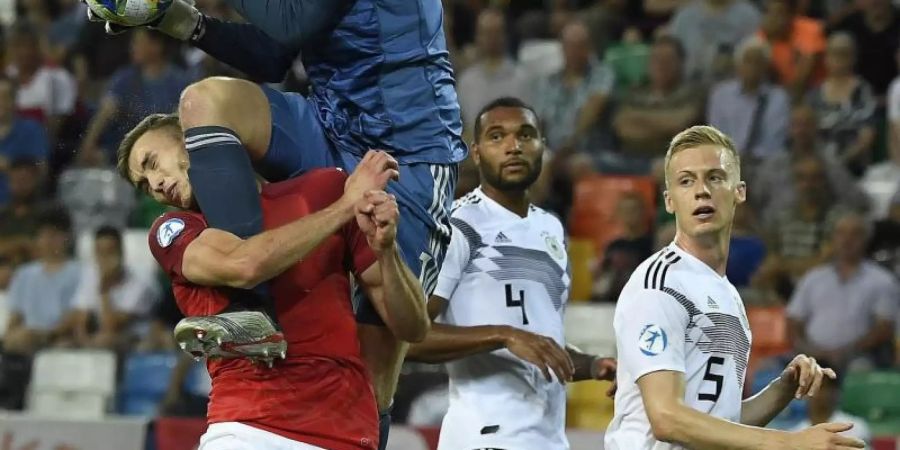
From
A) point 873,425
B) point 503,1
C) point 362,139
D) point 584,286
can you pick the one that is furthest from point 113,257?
point 362,139

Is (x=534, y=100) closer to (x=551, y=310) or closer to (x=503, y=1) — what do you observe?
(x=503, y=1)

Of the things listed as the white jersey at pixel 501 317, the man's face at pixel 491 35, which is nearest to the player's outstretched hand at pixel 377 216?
the white jersey at pixel 501 317

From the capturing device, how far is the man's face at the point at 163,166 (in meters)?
4.73

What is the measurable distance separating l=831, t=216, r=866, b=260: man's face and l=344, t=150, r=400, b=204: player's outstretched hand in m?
5.71

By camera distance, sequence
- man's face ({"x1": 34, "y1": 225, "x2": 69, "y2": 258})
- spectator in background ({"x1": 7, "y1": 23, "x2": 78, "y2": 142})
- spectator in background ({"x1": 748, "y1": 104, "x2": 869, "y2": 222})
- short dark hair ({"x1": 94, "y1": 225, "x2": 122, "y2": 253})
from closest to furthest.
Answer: spectator in background ({"x1": 748, "y1": 104, "x2": 869, "y2": 222}), short dark hair ({"x1": 94, "y1": 225, "x2": 122, "y2": 253}), man's face ({"x1": 34, "y1": 225, "x2": 69, "y2": 258}), spectator in background ({"x1": 7, "y1": 23, "x2": 78, "y2": 142})

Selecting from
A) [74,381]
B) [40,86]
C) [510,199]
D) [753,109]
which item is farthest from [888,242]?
[40,86]

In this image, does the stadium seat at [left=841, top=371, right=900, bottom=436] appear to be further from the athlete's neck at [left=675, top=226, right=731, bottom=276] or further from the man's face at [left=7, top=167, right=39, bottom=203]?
the man's face at [left=7, top=167, right=39, bottom=203]

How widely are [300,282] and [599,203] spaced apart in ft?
22.3

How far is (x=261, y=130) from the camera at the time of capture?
15.5 ft

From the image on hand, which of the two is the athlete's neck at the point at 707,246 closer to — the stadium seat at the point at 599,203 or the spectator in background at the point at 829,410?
the spectator in background at the point at 829,410

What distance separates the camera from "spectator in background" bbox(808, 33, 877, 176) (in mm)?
10922

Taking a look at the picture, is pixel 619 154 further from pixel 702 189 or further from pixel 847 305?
pixel 702 189

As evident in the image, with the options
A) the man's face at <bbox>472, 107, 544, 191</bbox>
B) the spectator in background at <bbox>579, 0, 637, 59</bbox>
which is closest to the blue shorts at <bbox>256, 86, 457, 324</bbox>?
the man's face at <bbox>472, 107, 544, 191</bbox>

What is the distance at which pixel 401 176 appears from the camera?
5043 mm
